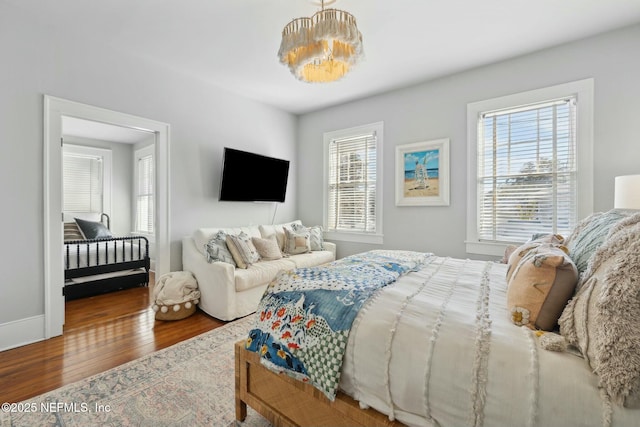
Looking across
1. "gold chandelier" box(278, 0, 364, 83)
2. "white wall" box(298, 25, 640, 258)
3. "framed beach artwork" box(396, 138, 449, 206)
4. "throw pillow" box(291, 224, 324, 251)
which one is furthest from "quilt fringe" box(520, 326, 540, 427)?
"throw pillow" box(291, 224, 324, 251)

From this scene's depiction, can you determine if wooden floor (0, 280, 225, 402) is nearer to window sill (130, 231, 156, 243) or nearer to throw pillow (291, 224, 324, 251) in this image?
throw pillow (291, 224, 324, 251)

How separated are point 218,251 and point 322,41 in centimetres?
230

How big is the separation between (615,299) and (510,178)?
2.63 meters

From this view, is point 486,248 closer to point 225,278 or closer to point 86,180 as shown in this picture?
point 225,278

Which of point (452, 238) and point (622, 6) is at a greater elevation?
point (622, 6)

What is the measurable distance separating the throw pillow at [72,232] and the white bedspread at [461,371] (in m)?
5.44

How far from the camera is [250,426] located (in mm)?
1530

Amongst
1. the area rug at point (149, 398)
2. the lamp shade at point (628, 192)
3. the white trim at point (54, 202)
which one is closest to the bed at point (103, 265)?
the white trim at point (54, 202)

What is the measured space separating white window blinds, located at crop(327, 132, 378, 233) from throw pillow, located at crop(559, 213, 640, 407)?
124 inches

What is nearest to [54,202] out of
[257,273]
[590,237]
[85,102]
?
[85,102]

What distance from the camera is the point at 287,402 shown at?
1368mm

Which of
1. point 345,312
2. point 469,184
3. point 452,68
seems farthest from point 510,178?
point 345,312

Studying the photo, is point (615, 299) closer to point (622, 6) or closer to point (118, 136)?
point (622, 6)

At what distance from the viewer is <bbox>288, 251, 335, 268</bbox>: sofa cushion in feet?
12.0
